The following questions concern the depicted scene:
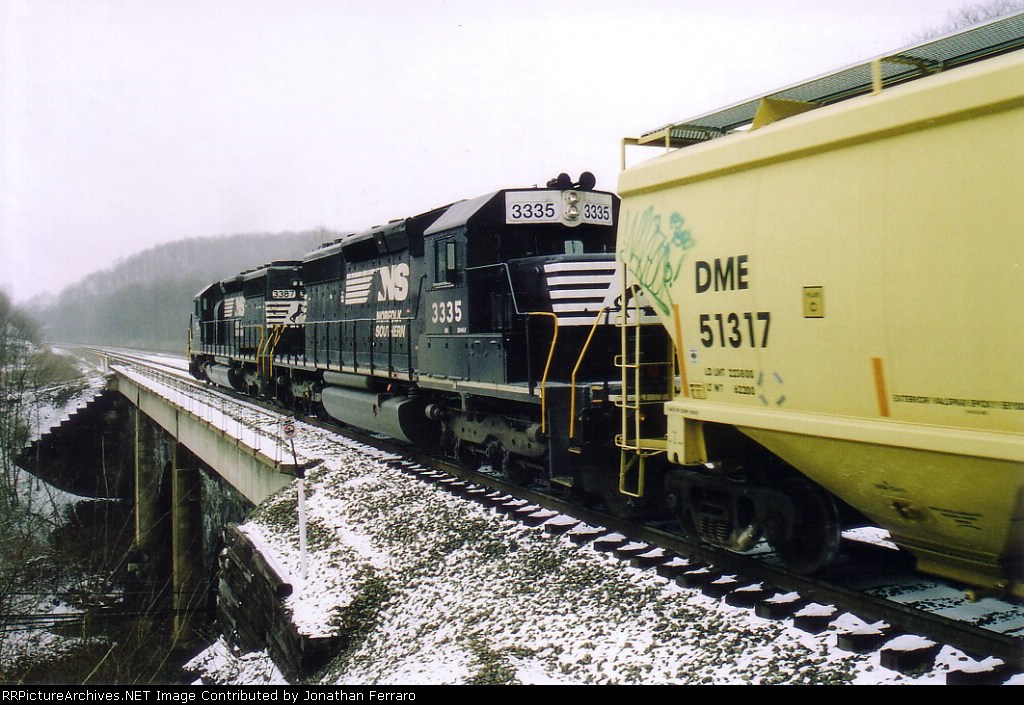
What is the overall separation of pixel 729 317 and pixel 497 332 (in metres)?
4.20

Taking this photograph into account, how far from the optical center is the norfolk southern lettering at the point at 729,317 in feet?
15.3

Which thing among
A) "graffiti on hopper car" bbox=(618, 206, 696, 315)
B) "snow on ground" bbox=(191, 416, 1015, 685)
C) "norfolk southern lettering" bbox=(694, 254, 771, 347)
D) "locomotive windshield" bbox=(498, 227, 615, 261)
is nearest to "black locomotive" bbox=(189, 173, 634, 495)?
"locomotive windshield" bbox=(498, 227, 615, 261)

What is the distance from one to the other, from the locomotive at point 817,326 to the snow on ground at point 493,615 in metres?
0.78

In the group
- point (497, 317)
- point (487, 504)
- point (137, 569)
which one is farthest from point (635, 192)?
point (137, 569)

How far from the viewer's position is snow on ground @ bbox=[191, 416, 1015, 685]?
450 centimetres

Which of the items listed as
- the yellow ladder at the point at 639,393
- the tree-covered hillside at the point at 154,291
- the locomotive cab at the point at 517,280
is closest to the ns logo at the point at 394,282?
the locomotive cab at the point at 517,280

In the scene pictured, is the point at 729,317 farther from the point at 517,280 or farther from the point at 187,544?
the point at 187,544

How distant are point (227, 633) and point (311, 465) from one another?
9.40 feet

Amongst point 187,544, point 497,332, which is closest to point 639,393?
point 497,332

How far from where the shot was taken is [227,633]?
9.70 metres

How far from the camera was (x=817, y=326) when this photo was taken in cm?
426

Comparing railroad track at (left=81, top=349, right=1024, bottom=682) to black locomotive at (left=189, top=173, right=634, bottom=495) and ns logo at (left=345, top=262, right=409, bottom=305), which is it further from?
ns logo at (left=345, top=262, right=409, bottom=305)
